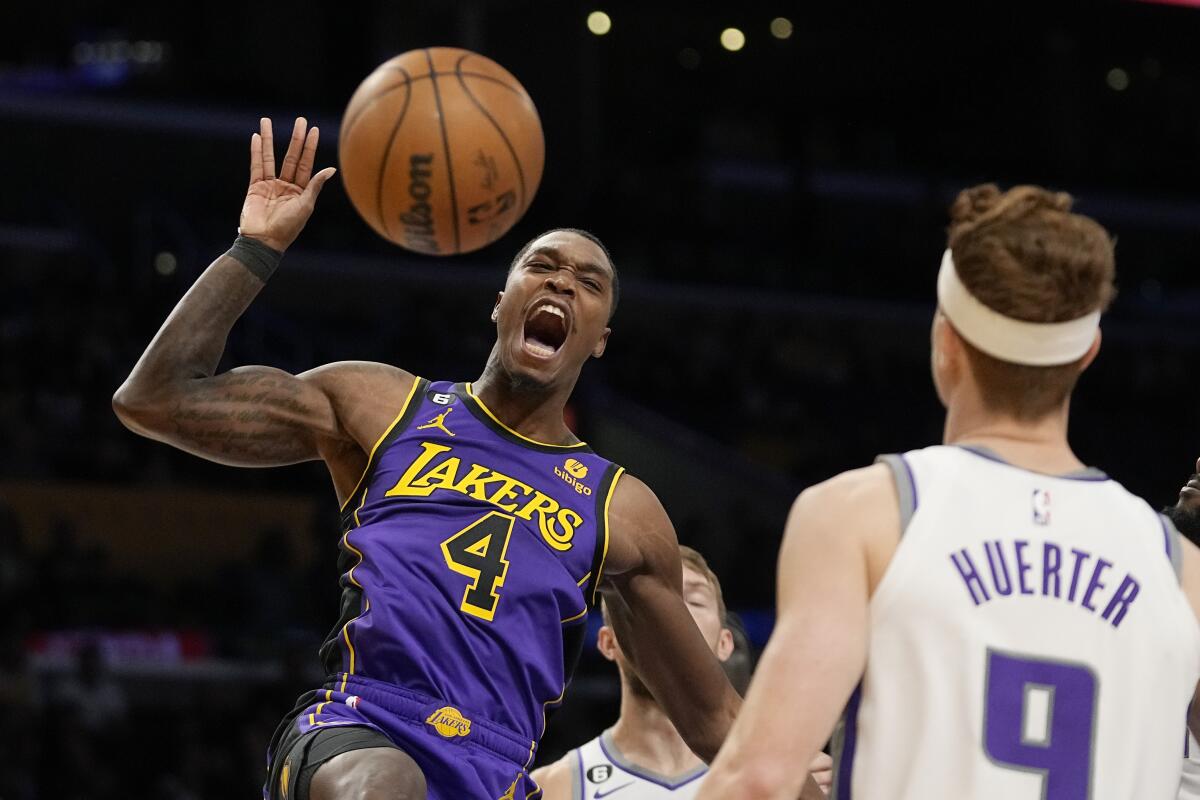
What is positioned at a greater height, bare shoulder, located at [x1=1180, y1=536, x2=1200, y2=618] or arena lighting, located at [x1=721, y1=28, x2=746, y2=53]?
bare shoulder, located at [x1=1180, y1=536, x2=1200, y2=618]

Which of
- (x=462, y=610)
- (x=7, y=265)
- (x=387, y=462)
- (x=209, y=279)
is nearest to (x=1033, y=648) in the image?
(x=462, y=610)

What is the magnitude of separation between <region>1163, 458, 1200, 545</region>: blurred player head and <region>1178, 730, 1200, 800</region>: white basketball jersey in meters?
0.51

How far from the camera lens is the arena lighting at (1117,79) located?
2262 centimetres

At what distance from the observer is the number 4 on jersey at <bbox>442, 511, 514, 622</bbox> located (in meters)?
4.02

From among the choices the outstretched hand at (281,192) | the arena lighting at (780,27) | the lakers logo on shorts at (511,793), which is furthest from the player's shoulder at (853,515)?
the arena lighting at (780,27)

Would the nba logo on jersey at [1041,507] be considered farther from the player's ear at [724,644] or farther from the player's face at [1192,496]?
the player's ear at [724,644]

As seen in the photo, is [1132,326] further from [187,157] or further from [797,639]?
[797,639]

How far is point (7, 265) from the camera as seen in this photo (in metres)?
15.9

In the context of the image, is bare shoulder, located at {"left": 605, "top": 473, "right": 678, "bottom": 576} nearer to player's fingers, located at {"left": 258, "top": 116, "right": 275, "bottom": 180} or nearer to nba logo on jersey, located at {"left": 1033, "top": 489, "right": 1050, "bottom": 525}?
player's fingers, located at {"left": 258, "top": 116, "right": 275, "bottom": 180}

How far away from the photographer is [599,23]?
19.5 m

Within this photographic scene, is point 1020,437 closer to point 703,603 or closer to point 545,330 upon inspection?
point 545,330

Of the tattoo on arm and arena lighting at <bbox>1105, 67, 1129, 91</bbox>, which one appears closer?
the tattoo on arm

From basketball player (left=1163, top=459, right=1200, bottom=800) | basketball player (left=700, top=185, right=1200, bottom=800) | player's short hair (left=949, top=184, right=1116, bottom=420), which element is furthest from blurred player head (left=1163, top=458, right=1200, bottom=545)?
player's short hair (left=949, top=184, right=1116, bottom=420)

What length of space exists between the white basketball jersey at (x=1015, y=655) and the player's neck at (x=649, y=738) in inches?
112
